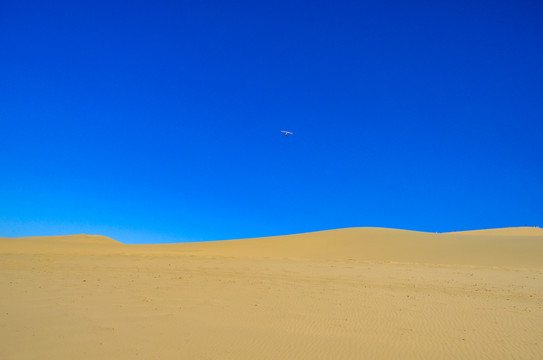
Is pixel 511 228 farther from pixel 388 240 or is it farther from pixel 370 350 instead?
pixel 370 350

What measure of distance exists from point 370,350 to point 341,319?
1829 millimetres

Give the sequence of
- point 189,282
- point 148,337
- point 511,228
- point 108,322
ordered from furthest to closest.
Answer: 1. point 511,228
2. point 189,282
3. point 108,322
4. point 148,337

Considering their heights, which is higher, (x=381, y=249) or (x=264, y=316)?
(x=381, y=249)

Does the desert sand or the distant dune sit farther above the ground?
the distant dune

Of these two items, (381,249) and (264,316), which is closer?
(264,316)

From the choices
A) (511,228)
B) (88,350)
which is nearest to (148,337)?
(88,350)

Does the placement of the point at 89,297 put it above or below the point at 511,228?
below

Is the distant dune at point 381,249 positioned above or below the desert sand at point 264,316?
above

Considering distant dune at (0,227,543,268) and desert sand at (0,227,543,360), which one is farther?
distant dune at (0,227,543,268)

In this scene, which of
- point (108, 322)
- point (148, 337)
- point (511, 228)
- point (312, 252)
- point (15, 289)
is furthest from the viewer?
point (511, 228)

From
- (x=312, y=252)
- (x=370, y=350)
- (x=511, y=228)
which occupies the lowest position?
(x=370, y=350)

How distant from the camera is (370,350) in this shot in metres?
5.69

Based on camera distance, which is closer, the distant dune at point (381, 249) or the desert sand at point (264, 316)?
the desert sand at point (264, 316)

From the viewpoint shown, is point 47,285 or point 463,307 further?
point 47,285
